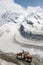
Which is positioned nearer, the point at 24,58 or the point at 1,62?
the point at 1,62

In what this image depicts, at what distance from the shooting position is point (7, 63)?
693 inches

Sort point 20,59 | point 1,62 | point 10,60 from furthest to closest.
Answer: point 20,59 → point 10,60 → point 1,62

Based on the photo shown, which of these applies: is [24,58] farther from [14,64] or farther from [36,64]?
[14,64]

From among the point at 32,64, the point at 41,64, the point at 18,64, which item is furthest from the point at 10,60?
the point at 41,64

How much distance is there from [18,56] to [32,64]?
76.9 inches

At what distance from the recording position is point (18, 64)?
18297 mm

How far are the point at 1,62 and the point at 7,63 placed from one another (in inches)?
24.0

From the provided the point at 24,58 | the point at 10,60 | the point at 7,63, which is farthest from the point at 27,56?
the point at 7,63

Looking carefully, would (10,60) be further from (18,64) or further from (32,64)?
(32,64)

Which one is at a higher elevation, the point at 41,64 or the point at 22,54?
the point at 22,54

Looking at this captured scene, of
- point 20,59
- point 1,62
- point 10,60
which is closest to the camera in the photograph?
point 1,62

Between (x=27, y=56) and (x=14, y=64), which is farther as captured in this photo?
(x=27, y=56)

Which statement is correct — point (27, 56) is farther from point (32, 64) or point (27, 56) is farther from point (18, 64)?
point (18, 64)

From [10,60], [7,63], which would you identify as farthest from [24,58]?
[7,63]
